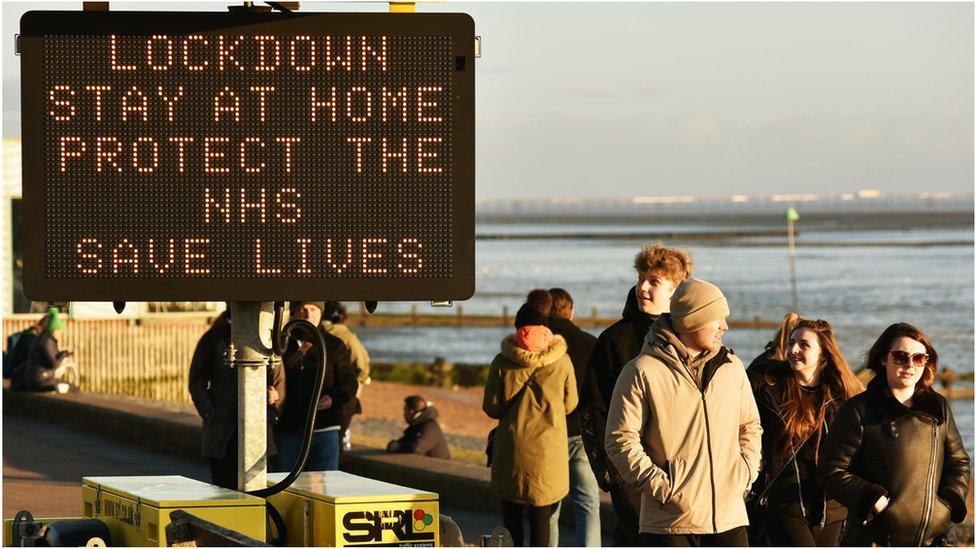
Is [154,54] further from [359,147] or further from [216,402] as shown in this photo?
[216,402]

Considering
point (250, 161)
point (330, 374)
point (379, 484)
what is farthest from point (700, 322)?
point (330, 374)

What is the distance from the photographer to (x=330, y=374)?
11.0 meters

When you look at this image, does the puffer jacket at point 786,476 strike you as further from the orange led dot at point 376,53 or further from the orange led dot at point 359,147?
the orange led dot at point 376,53

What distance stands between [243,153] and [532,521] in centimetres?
392

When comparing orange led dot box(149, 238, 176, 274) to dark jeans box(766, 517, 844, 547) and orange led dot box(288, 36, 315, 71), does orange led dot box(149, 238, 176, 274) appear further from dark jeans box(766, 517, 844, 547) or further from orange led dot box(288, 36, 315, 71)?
dark jeans box(766, 517, 844, 547)

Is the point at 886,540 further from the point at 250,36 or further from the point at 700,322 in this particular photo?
the point at 250,36

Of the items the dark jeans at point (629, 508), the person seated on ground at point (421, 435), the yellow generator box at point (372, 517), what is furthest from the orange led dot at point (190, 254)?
the person seated on ground at point (421, 435)

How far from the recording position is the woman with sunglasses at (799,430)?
792 cm

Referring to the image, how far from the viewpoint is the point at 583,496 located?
1005 centimetres

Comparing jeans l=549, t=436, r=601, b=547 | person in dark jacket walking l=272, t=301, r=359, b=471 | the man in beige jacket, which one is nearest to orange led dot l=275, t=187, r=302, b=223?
the man in beige jacket

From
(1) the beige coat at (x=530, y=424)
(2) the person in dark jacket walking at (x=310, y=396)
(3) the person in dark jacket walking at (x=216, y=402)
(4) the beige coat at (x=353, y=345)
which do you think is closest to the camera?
(1) the beige coat at (x=530, y=424)

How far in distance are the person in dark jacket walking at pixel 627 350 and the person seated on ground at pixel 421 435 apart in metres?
7.81

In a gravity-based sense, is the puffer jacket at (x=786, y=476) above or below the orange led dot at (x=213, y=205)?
below

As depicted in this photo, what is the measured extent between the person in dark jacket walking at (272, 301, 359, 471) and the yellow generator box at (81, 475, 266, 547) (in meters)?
3.44
